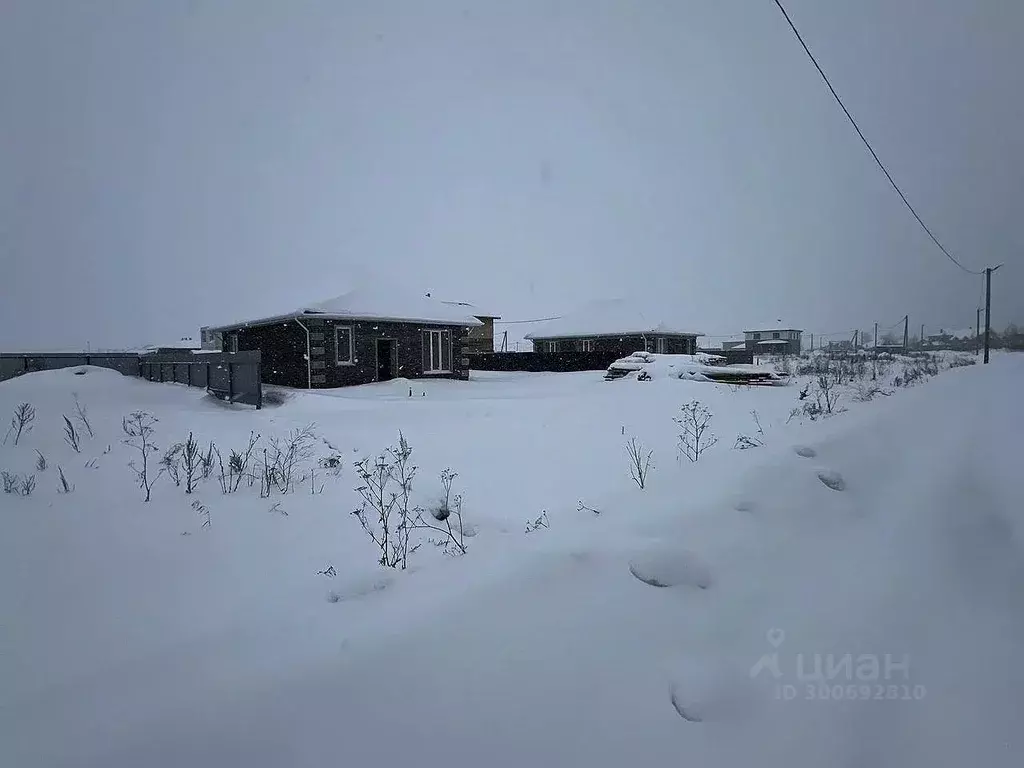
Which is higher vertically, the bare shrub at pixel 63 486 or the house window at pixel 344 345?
the house window at pixel 344 345

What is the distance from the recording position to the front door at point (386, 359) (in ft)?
70.5

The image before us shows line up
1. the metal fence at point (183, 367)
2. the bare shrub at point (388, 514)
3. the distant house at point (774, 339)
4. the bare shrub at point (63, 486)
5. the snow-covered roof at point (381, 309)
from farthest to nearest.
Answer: the distant house at point (774, 339) < the snow-covered roof at point (381, 309) < the metal fence at point (183, 367) < the bare shrub at point (63, 486) < the bare shrub at point (388, 514)

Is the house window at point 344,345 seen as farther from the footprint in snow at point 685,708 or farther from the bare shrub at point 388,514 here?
the footprint in snow at point 685,708

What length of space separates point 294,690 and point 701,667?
1.62 metres

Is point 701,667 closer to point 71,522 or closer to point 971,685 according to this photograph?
point 971,685

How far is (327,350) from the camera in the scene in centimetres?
1961

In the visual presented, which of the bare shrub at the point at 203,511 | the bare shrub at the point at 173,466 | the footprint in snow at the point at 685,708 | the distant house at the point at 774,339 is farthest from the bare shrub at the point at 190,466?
the distant house at the point at 774,339

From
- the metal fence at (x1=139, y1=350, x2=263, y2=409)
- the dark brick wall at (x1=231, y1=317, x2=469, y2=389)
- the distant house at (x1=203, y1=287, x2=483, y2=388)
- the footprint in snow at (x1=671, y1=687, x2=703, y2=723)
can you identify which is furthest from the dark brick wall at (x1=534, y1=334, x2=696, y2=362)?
the footprint in snow at (x1=671, y1=687, x2=703, y2=723)

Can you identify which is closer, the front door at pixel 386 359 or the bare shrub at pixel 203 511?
the bare shrub at pixel 203 511

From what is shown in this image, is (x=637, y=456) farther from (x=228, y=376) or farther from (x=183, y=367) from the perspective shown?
(x=183, y=367)

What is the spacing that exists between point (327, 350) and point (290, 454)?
44.3 feet

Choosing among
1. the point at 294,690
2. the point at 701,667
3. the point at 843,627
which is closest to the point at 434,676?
the point at 294,690

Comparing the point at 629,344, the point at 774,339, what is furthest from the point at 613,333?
the point at 774,339

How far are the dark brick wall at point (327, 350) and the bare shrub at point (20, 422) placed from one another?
11305mm
